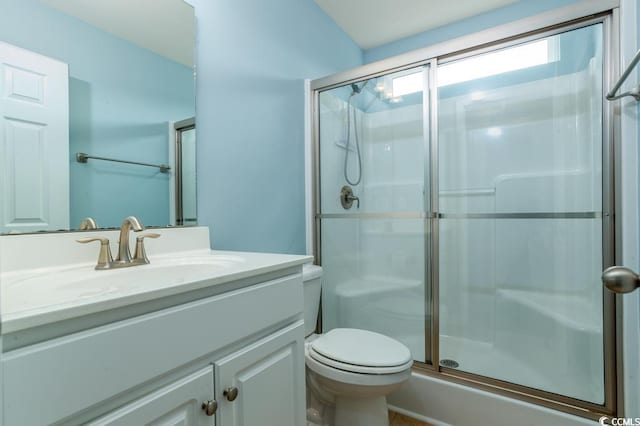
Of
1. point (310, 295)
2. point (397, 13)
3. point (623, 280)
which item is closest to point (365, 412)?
point (310, 295)

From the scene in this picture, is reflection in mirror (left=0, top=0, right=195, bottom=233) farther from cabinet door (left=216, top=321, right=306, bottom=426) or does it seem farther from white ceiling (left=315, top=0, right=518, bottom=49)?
white ceiling (left=315, top=0, right=518, bottom=49)

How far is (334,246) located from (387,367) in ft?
3.02

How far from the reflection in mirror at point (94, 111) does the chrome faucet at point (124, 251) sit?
0.11 metres

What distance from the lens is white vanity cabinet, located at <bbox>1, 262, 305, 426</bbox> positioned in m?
0.46

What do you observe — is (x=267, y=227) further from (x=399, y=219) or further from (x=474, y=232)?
(x=474, y=232)

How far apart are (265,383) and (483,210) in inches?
60.0

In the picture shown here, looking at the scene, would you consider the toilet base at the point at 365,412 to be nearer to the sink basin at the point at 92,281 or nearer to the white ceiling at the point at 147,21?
the sink basin at the point at 92,281

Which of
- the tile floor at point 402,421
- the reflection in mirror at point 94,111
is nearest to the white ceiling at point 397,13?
the reflection in mirror at point 94,111

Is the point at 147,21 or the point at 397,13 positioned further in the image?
the point at 397,13

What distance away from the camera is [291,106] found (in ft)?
6.10

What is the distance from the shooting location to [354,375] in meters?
1.16

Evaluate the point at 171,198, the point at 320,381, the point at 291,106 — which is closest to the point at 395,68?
the point at 291,106

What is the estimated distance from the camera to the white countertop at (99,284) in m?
0.47

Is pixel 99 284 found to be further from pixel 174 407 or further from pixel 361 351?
pixel 361 351
